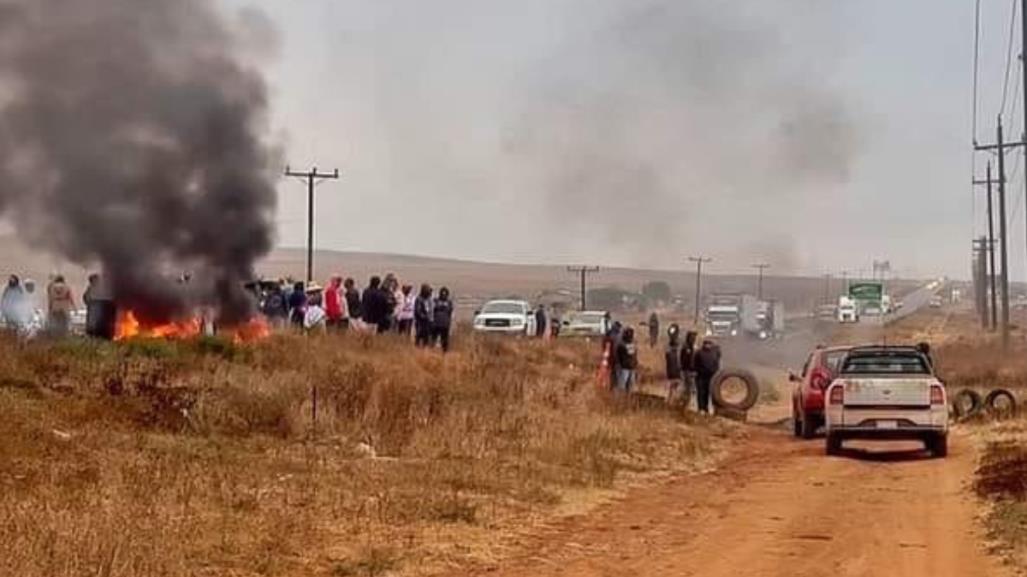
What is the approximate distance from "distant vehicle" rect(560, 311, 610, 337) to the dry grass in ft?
90.2

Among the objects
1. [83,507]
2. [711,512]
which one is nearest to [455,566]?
[83,507]

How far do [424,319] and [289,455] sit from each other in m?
15.5

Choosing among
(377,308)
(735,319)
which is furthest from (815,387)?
(735,319)

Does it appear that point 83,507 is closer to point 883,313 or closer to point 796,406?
point 796,406

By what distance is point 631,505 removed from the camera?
16844 mm

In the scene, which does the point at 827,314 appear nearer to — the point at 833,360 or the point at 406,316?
the point at 406,316

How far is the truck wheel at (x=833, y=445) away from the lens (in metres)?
23.6

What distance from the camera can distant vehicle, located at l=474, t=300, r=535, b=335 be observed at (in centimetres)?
5419

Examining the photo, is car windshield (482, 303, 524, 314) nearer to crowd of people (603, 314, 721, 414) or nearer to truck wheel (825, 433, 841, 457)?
crowd of people (603, 314, 721, 414)

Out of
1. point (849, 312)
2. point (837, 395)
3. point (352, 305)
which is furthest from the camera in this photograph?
point (849, 312)

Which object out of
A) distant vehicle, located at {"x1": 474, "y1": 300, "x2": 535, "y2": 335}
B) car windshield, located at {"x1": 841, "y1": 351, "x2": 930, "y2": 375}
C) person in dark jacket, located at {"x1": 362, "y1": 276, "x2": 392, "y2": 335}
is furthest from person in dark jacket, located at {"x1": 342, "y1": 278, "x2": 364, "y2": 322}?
distant vehicle, located at {"x1": 474, "y1": 300, "x2": 535, "y2": 335}

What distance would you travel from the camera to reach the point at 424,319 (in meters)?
33.4

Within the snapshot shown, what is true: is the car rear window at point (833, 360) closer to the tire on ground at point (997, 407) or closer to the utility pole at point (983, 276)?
the tire on ground at point (997, 407)

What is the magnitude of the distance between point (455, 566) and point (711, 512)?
4764 millimetres
